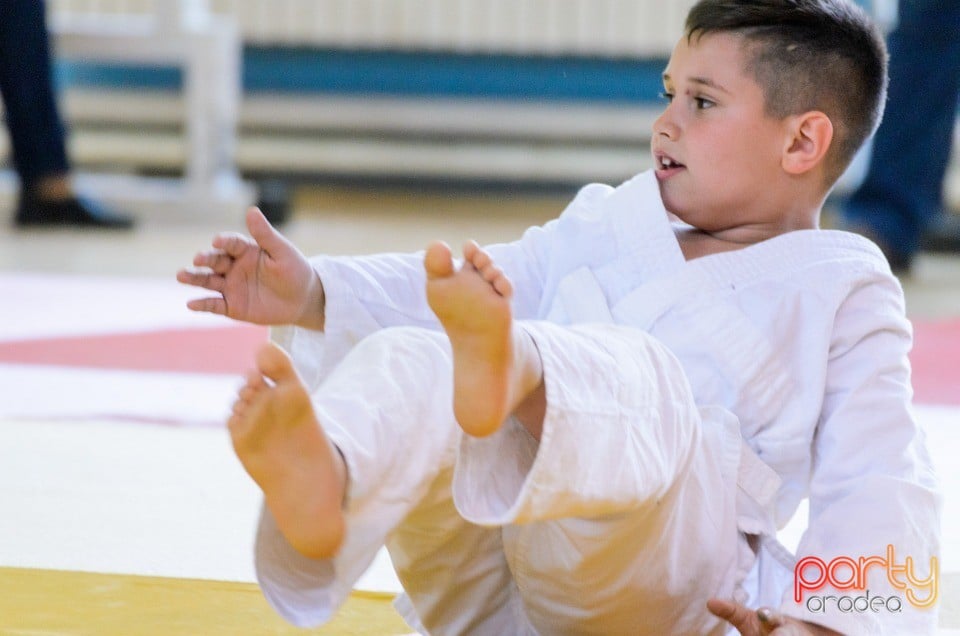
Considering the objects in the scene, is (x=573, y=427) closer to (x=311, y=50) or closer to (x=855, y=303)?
(x=855, y=303)

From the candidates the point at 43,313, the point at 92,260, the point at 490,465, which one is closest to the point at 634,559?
the point at 490,465

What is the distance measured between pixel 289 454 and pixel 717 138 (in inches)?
16.3

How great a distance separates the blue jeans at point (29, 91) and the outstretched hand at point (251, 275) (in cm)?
217

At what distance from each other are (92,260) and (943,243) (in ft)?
5.79

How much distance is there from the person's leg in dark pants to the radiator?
71cm

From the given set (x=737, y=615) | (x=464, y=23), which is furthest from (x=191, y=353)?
(x=464, y=23)

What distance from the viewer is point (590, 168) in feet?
11.4

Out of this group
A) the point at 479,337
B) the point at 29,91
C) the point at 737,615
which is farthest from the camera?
the point at 29,91

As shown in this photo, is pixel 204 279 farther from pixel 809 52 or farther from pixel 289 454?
pixel 809 52

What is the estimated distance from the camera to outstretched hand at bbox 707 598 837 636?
734 millimetres

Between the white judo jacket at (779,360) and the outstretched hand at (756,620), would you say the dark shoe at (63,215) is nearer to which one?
the white judo jacket at (779,360)

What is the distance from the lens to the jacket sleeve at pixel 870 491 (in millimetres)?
755

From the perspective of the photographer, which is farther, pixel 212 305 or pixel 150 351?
pixel 150 351

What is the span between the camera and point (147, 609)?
0.86 meters
